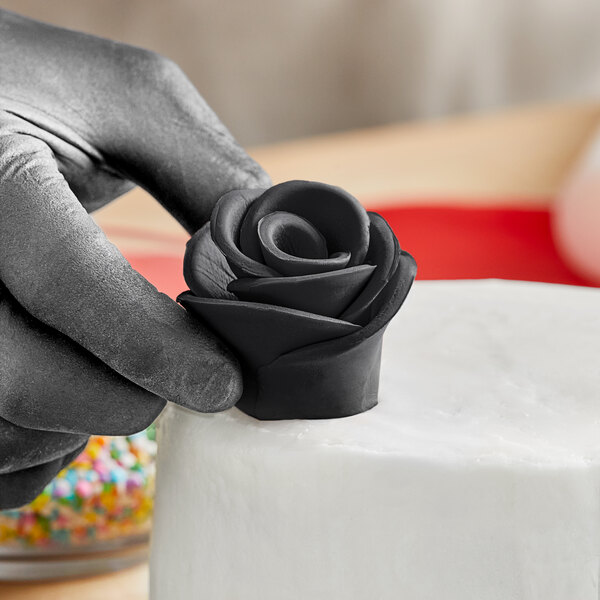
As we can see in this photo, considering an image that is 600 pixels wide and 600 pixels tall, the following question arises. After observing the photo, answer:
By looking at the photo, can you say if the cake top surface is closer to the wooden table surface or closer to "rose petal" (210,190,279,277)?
"rose petal" (210,190,279,277)

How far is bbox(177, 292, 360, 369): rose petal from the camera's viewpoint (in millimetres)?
250

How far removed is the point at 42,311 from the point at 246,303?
0.06 meters

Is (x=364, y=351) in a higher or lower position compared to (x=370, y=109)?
higher

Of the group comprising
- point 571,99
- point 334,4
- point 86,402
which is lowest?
point 571,99

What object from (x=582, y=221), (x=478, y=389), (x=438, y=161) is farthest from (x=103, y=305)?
(x=438, y=161)

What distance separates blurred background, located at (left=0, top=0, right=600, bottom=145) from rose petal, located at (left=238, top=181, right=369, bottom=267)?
93cm

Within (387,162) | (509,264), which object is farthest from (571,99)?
(509,264)

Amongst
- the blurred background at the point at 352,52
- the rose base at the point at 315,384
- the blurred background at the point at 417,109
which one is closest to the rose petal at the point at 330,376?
the rose base at the point at 315,384

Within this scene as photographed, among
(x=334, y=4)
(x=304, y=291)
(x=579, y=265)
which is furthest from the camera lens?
(x=334, y=4)

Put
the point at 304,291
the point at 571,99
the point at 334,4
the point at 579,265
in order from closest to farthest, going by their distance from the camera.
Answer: the point at 304,291
the point at 579,265
the point at 334,4
the point at 571,99

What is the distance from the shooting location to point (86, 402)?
0.27 metres

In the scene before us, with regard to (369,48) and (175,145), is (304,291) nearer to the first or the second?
(175,145)

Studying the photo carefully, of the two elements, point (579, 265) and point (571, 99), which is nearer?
point (579, 265)

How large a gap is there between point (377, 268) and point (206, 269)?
53 mm
